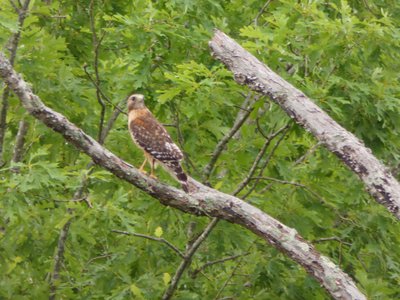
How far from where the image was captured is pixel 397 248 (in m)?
11.8

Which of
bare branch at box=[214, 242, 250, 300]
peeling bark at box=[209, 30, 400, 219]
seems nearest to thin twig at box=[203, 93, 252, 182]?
bare branch at box=[214, 242, 250, 300]

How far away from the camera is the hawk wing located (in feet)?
29.2

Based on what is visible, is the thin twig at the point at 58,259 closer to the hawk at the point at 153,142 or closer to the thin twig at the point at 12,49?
the thin twig at the point at 12,49

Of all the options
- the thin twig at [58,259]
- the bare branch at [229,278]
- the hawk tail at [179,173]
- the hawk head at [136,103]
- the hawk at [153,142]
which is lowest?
the thin twig at [58,259]

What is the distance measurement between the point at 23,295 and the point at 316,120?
5.43 metres

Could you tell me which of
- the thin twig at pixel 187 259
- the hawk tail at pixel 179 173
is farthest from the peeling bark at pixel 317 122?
the thin twig at pixel 187 259

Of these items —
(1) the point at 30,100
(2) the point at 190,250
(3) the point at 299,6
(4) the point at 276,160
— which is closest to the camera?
(1) the point at 30,100

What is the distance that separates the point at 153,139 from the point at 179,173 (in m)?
1.04

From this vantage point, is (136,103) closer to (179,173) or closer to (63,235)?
(179,173)

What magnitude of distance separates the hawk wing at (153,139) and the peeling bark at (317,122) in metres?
1.37

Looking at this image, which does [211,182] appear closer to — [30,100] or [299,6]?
[299,6]

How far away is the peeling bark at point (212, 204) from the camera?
6551 millimetres

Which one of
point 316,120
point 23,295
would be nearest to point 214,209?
point 316,120

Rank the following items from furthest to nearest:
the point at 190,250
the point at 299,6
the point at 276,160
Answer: the point at 276,160
the point at 190,250
the point at 299,6
